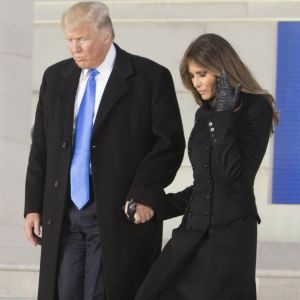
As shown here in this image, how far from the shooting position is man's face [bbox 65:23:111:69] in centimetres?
444

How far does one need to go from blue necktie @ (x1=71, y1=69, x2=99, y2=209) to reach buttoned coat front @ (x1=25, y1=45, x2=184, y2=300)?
0.04 m

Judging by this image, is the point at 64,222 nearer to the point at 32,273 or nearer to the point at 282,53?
the point at 32,273

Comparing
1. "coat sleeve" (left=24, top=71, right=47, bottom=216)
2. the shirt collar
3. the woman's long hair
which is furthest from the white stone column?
the woman's long hair

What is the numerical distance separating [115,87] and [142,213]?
58 centimetres

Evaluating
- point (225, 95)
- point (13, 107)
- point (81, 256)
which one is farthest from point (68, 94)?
point (13, 107)

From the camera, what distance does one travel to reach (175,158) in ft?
15.2

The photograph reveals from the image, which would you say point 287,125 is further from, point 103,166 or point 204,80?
point 204,80

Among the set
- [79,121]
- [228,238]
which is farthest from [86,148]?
[228,238]

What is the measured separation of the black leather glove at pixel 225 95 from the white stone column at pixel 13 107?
3.51 meters

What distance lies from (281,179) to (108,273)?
370 centimetres

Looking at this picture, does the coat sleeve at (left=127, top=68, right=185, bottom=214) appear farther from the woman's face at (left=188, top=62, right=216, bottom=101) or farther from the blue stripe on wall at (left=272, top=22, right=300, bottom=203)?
the blue stripe on wall at (left=272, top=22, right=300, bottom=203)

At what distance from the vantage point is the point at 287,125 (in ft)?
26.3

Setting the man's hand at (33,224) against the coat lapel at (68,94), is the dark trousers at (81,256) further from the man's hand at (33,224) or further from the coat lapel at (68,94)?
the coat lapel at (68,94)

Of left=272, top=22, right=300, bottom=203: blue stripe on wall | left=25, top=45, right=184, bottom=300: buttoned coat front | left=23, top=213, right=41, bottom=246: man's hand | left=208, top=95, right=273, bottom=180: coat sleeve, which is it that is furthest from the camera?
left=272, top=22, right=300, bottom=203: blue stripe on wall
